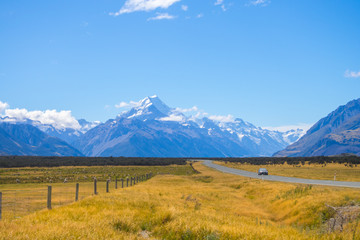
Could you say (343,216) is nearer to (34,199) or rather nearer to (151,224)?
(151,224)

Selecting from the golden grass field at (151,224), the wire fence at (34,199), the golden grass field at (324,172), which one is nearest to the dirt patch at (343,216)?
the golden grass field at (151,224)

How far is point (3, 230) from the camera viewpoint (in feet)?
33.6

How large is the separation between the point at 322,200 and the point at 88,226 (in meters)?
17.3

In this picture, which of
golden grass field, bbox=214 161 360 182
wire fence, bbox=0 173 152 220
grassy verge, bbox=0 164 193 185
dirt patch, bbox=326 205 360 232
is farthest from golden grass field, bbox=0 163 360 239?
grassy verge, bbox=0 164 193 185

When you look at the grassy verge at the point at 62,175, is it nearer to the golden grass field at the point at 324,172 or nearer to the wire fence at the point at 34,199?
the golden grass field at the point at 324,172

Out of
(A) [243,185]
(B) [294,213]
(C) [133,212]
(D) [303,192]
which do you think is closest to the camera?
(C) [133,212]

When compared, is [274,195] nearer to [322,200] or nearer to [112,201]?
[322,200]

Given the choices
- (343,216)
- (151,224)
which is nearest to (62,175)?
(151,224)

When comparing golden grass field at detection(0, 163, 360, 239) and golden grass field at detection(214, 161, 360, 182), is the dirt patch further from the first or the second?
golden grass field at detection(214, 161, 360, 182)

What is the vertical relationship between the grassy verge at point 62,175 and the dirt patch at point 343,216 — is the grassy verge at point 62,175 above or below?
below

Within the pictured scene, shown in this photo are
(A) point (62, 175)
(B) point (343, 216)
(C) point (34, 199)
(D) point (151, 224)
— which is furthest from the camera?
(A) point (62, 175)

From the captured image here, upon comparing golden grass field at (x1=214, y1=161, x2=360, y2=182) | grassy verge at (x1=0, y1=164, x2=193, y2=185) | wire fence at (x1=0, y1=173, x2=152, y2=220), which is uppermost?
wire fence at (x1=0, y1=173, x2=152, y2=220)

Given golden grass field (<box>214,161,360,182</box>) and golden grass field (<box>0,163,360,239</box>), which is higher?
golden grass field (<box>0,163,360,239</box>)

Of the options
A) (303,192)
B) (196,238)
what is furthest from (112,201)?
(303,192)
